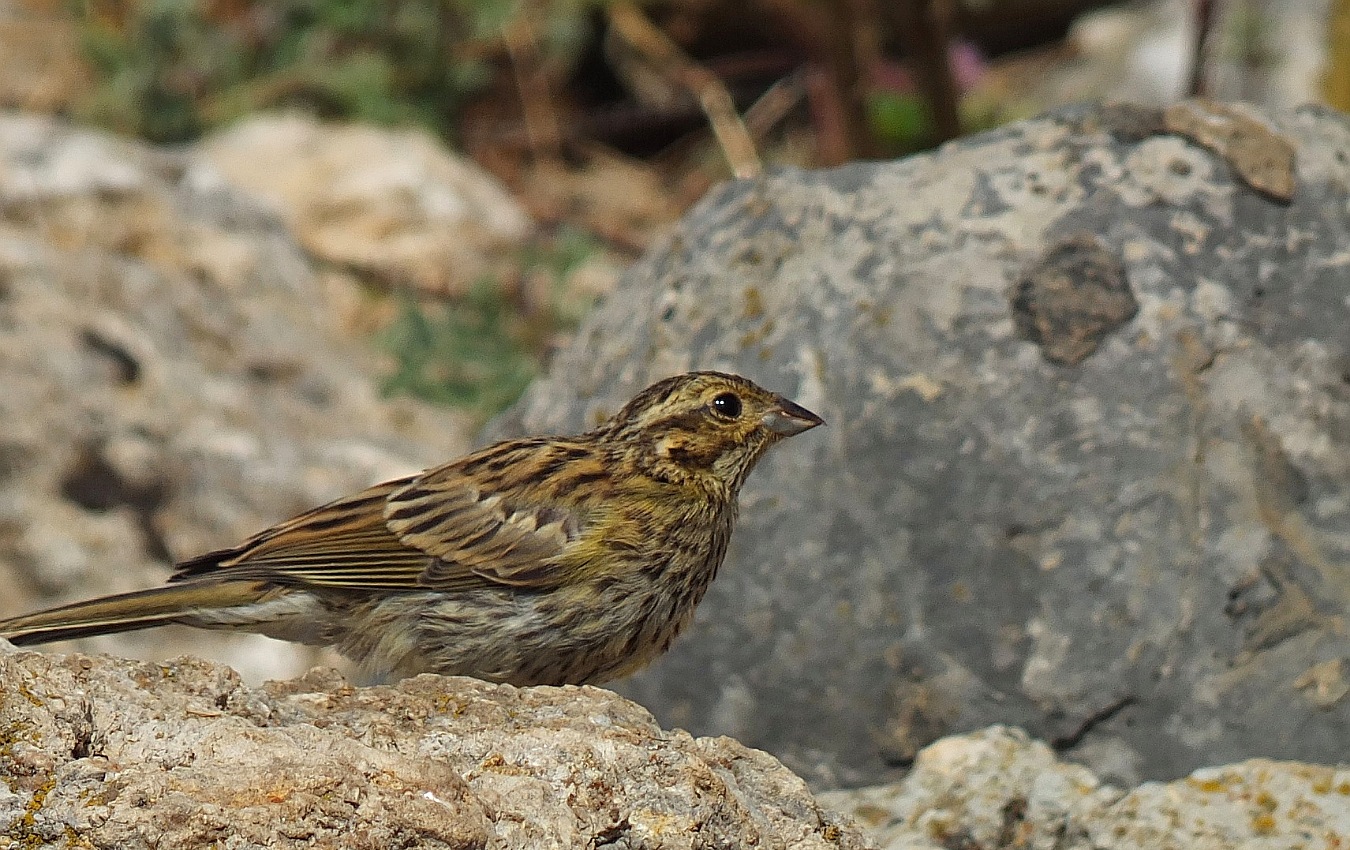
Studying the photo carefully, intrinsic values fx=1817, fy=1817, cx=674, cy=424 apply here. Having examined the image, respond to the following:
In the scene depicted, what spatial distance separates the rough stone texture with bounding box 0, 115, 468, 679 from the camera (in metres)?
6.44

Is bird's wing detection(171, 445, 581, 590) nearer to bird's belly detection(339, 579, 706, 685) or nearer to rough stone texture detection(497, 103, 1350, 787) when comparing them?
bird's belly detection(339, 579, 706, 685)

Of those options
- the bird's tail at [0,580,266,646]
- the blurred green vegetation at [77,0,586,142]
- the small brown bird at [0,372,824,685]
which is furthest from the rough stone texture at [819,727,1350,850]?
the blurred green vegetation at [77,0,586,142]

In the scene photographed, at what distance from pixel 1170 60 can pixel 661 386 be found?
648cm

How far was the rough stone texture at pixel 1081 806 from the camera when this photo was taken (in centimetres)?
388

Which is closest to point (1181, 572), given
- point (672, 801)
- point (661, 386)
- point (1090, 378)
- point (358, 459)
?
point (1090, 378)

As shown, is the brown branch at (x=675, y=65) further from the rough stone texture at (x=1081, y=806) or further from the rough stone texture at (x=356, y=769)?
the rough stone texture at (x=356, y=769)

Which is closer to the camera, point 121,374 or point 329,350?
point 121,374

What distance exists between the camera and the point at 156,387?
6.81 metres

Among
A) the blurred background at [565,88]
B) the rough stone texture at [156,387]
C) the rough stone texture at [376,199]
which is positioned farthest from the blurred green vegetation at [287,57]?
the rough stone texture at [156,387]

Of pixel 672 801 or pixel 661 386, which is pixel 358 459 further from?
pixel 672 801

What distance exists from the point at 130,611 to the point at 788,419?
164 centimetres

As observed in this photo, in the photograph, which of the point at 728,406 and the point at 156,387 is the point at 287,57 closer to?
the point at 156,387

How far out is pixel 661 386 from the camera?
181 inches

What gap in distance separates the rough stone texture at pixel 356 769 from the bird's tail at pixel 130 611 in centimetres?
98
